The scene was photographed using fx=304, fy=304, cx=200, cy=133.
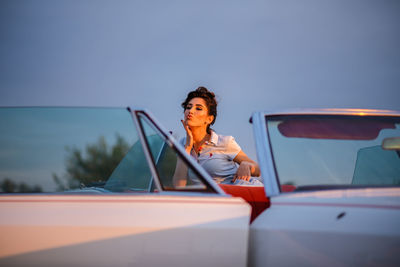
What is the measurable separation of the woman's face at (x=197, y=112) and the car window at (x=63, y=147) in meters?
2.21

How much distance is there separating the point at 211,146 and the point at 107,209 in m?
2.37

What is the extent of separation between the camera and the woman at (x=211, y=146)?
327 centimetres

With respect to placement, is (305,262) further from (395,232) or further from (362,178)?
(362,178)

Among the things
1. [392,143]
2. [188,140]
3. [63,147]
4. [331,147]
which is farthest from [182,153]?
[188,140]

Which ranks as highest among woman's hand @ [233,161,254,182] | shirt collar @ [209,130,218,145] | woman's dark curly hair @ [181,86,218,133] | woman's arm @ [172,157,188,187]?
woman's dark curly hair @ [181,86,218,133]

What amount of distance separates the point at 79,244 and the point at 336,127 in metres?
1.72

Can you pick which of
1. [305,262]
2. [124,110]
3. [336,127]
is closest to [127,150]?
[124,110]

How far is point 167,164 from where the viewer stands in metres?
1.84

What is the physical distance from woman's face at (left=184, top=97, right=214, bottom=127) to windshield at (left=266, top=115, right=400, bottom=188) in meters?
2.08

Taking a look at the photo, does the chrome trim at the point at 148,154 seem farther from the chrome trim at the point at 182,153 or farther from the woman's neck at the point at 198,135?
the woman's neck at the point at 198,135

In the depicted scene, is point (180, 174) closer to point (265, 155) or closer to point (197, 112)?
point (265, 155)

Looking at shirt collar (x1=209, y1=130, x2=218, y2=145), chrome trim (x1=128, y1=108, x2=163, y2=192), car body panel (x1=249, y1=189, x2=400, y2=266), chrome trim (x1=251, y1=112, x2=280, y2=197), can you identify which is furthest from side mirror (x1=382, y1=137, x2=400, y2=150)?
Result: shirt collar (x1=209, y1=130, x2=218, y2=145)

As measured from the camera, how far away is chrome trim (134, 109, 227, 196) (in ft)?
5.65

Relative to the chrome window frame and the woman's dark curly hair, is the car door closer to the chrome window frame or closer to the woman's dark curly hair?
the chrome window frame
